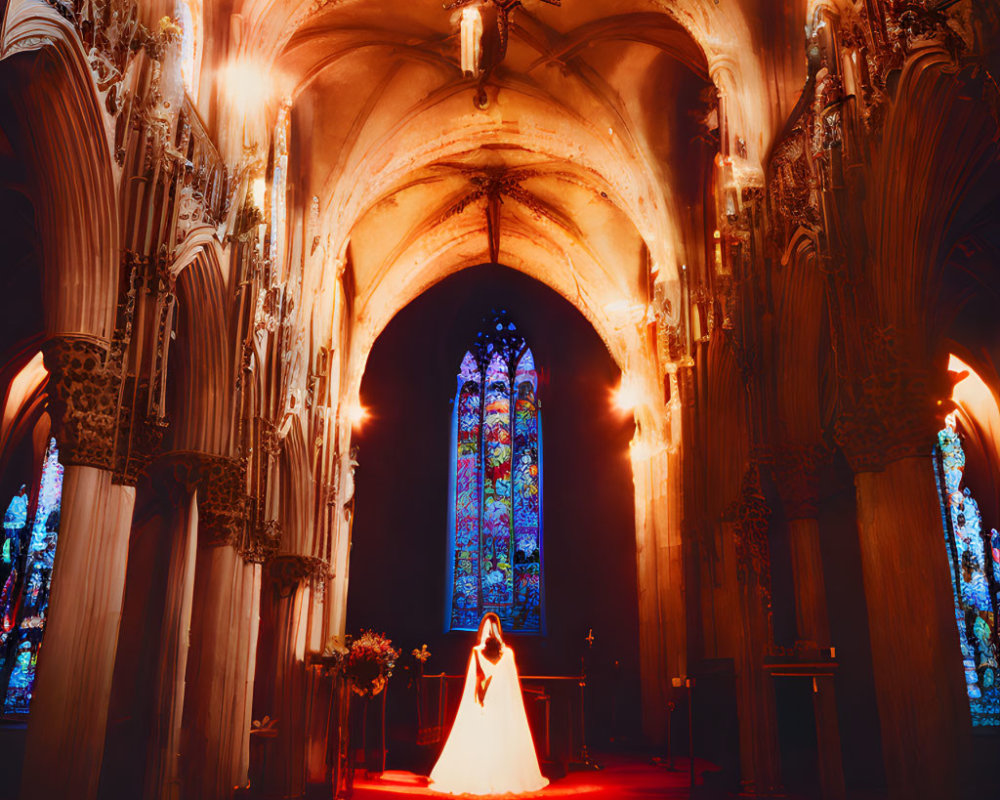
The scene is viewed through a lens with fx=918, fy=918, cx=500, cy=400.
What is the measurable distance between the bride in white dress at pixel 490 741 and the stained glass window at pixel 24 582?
7873 mm

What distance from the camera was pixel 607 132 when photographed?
693 inches

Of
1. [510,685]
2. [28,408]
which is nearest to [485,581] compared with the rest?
[510,685]

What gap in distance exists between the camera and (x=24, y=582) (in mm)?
16672

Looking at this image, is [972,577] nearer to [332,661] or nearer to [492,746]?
[492,746]

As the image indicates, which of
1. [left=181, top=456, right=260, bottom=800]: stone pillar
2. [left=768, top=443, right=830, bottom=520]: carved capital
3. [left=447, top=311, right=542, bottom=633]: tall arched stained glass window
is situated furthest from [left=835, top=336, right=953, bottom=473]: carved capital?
[left=447, top=311, right=542, bottom=633]: tall arched stained glass window

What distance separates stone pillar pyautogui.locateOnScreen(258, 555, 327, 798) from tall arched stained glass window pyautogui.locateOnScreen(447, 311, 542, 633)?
22.7ft

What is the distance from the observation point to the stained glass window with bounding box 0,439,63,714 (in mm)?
16102

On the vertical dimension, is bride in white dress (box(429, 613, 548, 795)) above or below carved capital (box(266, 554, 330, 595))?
below

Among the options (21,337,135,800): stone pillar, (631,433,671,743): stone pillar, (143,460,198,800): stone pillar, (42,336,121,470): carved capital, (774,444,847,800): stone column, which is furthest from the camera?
(631,433,671,743): stone pillar

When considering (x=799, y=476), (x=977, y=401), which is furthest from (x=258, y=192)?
(x=977, y=401)

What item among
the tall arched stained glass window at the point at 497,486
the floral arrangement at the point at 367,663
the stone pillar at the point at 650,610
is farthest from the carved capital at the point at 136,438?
the tall arched stained glass window at the point at 497,486

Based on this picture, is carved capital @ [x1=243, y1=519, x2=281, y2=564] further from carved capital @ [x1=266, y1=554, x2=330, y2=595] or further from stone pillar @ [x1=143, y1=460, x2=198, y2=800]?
carved capital @ [x1=266, y1=554, x2=330, y2=595]

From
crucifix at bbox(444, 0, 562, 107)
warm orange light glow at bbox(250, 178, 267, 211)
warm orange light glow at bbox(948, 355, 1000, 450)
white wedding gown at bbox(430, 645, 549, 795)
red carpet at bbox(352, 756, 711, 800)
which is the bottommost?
red carpet at bbox(352, 756, 711, 800)

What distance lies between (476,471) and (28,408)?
11566 mm
